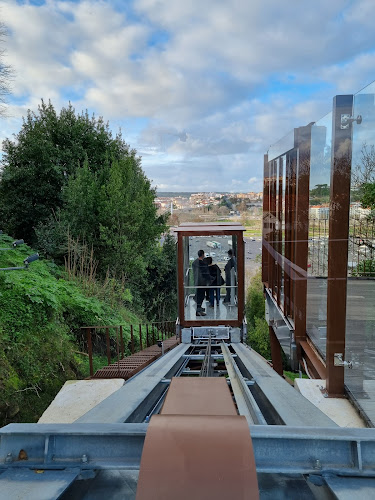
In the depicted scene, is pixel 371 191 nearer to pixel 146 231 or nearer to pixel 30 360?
pixel 30 360

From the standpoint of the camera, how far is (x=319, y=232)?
359cm

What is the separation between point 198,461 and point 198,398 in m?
0.44

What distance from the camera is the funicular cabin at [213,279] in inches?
253

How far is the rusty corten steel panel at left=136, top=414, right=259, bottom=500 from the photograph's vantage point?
878 mm

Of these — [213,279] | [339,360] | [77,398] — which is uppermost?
[213,279]

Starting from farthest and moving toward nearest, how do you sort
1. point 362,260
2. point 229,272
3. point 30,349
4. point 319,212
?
point 229,272 < point 30,349 < point 319,212 < point 362,260

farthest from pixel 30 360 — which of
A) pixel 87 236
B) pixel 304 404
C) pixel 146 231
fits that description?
pixel 146 231

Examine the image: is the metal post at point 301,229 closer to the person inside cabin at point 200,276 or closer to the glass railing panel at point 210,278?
the glass railing panel at point 210,278

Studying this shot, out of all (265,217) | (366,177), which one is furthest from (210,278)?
(366,177)

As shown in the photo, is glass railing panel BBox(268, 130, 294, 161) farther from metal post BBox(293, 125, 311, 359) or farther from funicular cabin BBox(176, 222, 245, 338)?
funicular cabin BBox(176, 222, 245, 338)

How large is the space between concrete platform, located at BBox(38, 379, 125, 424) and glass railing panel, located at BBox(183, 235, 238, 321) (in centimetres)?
266

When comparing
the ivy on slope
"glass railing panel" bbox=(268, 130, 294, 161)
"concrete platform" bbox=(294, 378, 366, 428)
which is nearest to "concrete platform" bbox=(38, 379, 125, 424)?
the ivy on slope

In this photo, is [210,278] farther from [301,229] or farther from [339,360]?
[339,360]

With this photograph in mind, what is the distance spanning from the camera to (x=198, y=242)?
646cm
